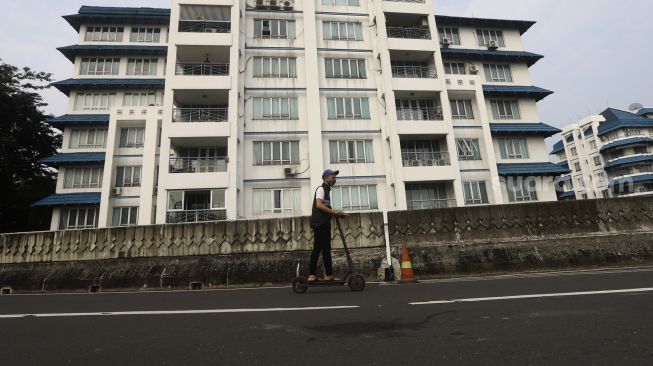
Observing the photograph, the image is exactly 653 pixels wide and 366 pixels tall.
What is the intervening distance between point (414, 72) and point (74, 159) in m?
24.3

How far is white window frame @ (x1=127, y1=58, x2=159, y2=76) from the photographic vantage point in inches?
1025

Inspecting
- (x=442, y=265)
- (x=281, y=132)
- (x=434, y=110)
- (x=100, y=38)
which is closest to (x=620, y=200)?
(x=442, y=265)

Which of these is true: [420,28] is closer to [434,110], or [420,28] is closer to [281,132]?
[434,110]

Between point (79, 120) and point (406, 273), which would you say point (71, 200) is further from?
point (406, 273)

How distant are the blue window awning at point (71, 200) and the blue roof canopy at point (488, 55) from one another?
2681cm

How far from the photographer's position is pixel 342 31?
24.0 metres

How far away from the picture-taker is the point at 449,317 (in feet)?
11.1

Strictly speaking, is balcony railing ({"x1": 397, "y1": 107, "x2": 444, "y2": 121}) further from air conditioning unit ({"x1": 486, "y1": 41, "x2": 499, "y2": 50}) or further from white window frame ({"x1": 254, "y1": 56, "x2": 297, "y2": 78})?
air conditioning unit ({"x1": 486, "y1": 41, "x2": 499, "y2": 50})

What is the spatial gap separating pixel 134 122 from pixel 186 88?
569 centimetres

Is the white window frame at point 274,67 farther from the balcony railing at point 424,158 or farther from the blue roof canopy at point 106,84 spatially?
the balcony railing at point 424,158

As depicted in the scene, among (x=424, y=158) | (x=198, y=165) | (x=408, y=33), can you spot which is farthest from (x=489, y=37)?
(x=198, y=165)

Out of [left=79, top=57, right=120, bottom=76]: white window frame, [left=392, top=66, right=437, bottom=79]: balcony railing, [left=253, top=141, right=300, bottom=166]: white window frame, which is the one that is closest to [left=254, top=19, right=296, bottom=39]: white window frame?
[left=392, top=66, right=437, bottom=79]: balcony railing

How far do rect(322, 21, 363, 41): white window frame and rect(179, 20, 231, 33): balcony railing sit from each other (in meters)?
6.76

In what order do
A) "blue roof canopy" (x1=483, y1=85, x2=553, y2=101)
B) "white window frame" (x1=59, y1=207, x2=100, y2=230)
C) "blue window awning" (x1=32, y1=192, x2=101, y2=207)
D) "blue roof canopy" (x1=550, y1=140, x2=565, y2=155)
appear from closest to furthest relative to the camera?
"blue window awning" (x1=32, y1=192, x2=101, y2=207) → "white window frame" (x1=59, y1=207, x2=100, y2=230) → "blue roof canopy" (x1=483, y1=85, x2=553, y2=101) → "blue roof canopy" (x1=550, y1=140, x2=565, y2=155)
